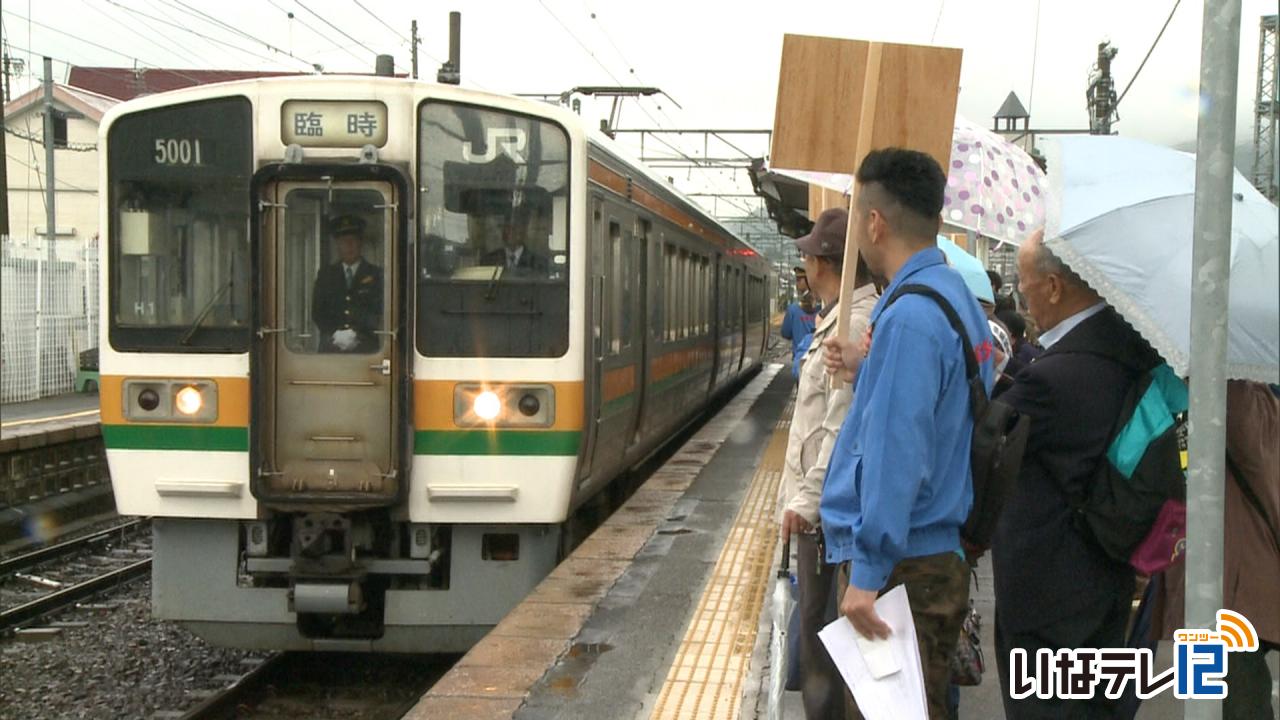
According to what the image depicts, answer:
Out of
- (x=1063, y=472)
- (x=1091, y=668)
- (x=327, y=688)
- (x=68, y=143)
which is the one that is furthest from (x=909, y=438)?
(x=68, y=143)

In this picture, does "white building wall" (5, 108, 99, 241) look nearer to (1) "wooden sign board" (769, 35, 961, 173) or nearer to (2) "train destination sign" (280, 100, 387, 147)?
(2) "train destination sign" (280, 100, 387, 147)

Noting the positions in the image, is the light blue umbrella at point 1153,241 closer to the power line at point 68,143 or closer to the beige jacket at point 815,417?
the beige jacket at point 815,417

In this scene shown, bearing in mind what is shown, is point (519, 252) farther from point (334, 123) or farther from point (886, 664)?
point (886, 664)

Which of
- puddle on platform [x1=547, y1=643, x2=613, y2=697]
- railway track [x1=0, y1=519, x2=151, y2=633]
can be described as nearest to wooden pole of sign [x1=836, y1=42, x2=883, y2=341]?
puddle on platform [x1=547, y1=643, x2=613, y2=697]

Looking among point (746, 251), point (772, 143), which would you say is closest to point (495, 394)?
point (772, 143)

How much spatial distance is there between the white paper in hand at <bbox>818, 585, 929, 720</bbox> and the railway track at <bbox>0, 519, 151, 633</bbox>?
658 centimetres

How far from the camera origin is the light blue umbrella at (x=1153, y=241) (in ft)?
8.93

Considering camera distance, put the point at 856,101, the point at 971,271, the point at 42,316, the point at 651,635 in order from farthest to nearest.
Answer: the point at 42,316, the point at 651,635, the point at 971,271, the point at 856,101

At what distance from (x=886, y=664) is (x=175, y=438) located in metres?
4.36

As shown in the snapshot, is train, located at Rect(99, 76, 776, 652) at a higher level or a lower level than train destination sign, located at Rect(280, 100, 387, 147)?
lower

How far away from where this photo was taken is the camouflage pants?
279 cm

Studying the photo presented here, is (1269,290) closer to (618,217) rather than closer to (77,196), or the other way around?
(618,217)

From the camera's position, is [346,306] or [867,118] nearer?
[867,118]

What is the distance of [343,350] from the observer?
604 centimetres
